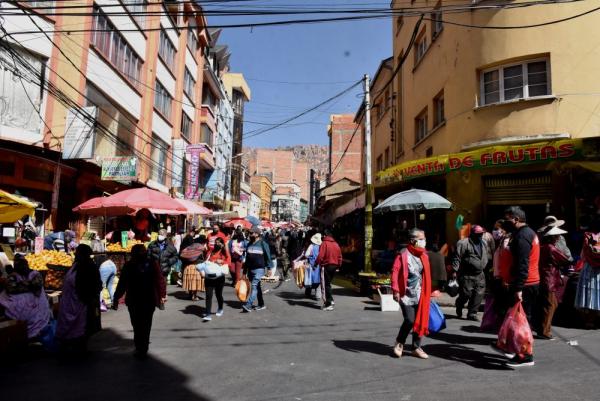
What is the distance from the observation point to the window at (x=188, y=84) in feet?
94.8

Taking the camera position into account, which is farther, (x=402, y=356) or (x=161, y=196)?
(x=161, y=196)

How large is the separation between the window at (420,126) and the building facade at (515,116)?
2825 millimetres

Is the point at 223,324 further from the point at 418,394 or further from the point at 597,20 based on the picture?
the point at 597,20

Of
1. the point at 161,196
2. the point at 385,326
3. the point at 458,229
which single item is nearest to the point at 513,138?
the point at 458,229

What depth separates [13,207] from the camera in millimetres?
8820

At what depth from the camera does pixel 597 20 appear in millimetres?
10688

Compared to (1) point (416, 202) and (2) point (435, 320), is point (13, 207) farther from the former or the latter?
(1) point (416, 202)

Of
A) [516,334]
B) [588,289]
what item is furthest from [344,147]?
[516,334]

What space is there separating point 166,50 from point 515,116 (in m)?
20.4

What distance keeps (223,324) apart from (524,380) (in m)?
4.92

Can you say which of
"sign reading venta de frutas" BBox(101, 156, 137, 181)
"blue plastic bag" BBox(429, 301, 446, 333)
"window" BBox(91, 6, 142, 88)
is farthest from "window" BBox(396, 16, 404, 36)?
"blue plastic bag" BBox(429, 301, 446, 333)

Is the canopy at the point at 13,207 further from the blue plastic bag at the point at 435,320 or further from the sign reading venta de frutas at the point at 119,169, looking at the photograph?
the blue plastic bag at the point at 435,320

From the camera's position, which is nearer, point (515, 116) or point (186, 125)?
point (515, 116)

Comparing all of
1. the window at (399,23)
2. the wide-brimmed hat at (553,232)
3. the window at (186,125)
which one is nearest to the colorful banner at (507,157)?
the wide-brimmed hat at (553,232)
